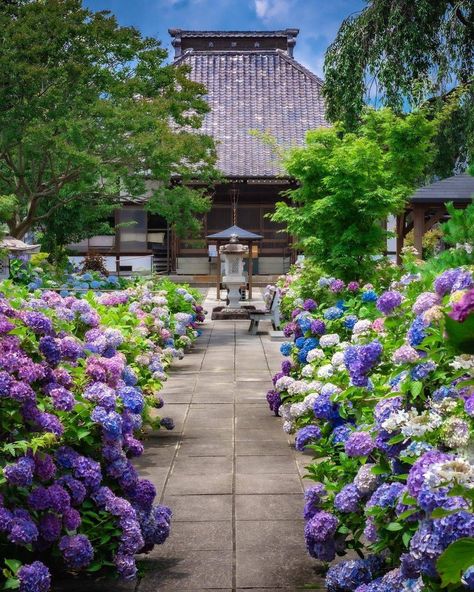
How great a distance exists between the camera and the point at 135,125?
51.6 feet

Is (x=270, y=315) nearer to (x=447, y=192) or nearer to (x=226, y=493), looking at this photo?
(x=447, y=192)

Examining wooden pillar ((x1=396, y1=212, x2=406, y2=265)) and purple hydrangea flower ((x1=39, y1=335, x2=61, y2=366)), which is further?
wooden pillar ((x1=396, y1=212, x2=406, y2=265))

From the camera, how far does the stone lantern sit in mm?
20344

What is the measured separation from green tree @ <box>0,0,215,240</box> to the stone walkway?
7233 mm

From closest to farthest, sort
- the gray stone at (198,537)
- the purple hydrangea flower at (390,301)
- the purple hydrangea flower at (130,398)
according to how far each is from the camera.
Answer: the gray stone at (198,537), the purple hydrangea flower at (130,398), the purple hydrangea flower at (390,301)

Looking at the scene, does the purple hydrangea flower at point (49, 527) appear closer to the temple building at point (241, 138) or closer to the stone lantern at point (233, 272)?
the stone lantern at point (233, 272)

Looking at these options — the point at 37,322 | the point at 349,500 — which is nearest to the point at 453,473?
the point at 349,500

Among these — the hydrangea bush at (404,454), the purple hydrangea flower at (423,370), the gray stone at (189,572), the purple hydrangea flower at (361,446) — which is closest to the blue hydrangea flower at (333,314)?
the hydrangea bush at (404,454)

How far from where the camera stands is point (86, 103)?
649 inches

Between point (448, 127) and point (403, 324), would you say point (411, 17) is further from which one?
point (403, 324)

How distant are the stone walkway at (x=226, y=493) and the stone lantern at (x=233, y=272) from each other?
10.3 metres

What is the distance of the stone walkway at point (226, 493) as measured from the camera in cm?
409

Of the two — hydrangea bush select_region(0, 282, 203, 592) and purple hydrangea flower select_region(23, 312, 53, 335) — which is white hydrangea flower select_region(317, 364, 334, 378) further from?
purple hydrangea flower select_region(23, 312, 53, 335)

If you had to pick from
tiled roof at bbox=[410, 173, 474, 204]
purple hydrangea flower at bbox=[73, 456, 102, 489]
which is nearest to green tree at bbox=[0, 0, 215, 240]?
tiled roof at bbox=[410, 173, 474, 204]
